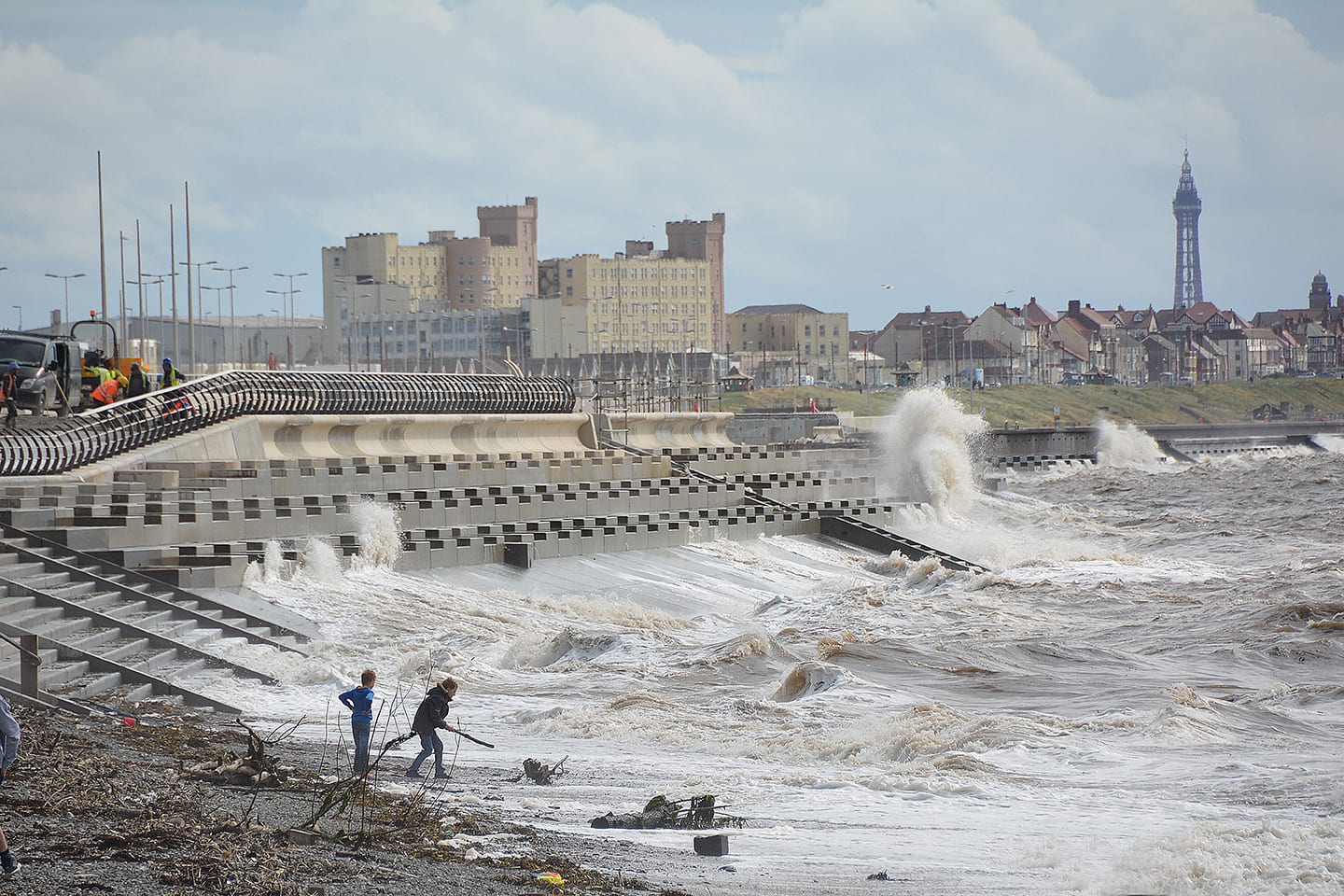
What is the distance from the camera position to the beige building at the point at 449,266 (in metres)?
153

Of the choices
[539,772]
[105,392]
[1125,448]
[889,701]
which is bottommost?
[1125,448]

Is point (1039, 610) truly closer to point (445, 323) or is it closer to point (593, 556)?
point (593, 556)

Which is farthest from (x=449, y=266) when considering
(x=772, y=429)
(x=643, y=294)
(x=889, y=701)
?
(x=889, y=701)

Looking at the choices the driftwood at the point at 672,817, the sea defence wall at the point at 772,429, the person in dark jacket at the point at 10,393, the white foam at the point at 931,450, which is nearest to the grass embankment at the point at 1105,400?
the sea defence wall at the point at 772,429

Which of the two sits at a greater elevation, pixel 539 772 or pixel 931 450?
pixel 931 450

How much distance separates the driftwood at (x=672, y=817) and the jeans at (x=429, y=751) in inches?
64.4

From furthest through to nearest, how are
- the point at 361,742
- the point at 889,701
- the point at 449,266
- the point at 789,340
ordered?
1. the point at 789,340
2. the point at 449,266
3. the point at 889,701
4. the point at 361,742

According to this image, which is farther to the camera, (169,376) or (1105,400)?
(1105,400)

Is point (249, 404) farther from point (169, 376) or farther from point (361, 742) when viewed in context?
point (361, 742)

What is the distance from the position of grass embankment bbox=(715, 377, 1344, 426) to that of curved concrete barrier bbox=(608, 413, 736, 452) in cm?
5958

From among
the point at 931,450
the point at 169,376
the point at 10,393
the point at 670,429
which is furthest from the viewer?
the point at 931,450

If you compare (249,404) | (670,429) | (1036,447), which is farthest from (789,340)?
(249,404)

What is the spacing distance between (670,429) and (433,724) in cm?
3066

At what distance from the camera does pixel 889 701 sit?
16.6m
